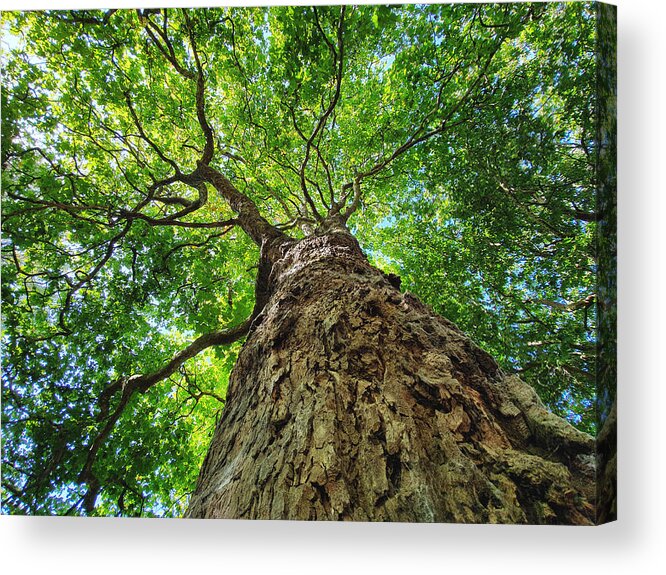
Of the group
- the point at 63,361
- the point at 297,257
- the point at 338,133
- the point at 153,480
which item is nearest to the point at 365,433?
the point at 297,257

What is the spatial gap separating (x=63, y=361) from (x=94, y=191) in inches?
51.8

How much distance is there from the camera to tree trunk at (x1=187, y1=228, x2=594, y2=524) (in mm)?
1368

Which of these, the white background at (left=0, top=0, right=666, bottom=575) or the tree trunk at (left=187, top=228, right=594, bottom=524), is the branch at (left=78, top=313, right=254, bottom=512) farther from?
the tree trunk at (left=187, top=228, right=594, bottom=524)

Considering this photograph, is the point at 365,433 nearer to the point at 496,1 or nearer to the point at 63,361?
the point at 63,361

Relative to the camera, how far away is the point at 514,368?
2.53 metres

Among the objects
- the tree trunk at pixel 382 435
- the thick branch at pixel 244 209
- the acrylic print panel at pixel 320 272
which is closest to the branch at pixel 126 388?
the acrylic print panel at pixel 320 272

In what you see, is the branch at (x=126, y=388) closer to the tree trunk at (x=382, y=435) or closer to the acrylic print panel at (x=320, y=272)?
the acrylic print panel at (x=320, y=272)

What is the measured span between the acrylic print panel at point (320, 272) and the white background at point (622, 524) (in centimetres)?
18

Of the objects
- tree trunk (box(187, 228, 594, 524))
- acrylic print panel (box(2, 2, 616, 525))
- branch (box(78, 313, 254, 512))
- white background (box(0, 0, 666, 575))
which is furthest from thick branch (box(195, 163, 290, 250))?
white background (box(0, 0, 666, 575))

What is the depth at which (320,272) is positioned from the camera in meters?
2.26

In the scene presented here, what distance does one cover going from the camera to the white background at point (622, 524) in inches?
81.8

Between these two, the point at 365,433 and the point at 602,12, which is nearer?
the point at 365,433

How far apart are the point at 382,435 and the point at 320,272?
109cm

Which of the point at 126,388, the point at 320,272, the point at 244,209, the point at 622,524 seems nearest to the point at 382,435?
the point at 320,272
